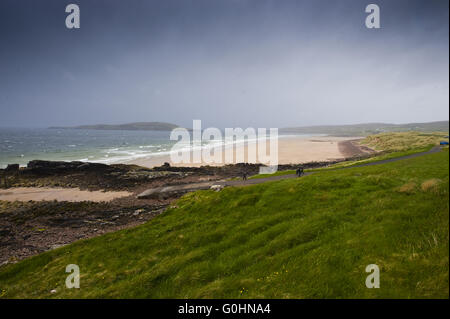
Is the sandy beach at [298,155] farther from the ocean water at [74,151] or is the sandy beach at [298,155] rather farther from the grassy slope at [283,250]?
the grassy slope at [283,250]

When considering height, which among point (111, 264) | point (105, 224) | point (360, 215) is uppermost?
point (360, 215)

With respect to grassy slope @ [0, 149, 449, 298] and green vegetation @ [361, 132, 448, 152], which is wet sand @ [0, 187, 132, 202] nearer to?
grassy slope @ [0, 149, 449, 298]

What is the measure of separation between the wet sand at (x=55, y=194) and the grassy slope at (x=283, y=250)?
17.7 m

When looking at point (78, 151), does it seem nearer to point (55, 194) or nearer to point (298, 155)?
point (55, 194)

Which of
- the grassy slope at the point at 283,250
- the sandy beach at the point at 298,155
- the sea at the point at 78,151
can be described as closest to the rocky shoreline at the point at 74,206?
the grassy slope at the point at 283,250

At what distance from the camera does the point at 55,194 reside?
2816cm


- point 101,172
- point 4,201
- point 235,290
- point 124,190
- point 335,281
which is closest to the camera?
point 335,281

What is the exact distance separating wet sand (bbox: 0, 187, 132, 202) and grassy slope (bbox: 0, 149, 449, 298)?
1772cm

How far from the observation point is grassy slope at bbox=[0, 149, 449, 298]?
15.0ft

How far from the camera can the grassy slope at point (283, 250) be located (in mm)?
4559

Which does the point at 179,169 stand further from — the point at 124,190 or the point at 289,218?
the point at 289,218

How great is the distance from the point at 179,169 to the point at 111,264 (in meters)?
32.5
